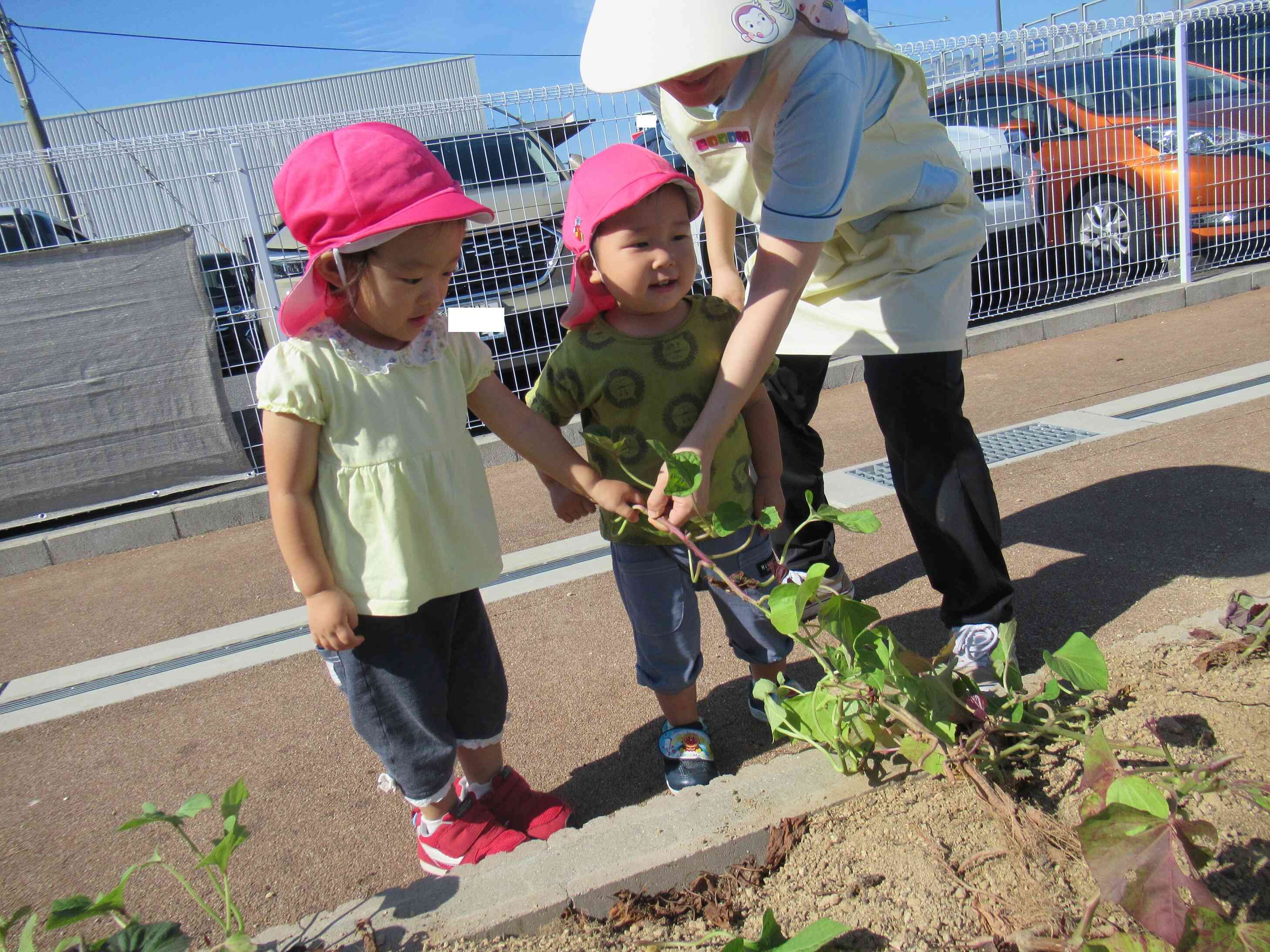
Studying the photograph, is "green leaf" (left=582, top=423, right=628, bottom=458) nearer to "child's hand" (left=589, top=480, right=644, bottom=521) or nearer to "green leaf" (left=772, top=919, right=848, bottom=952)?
"child's hand" (left=589, top=480, right=644, bottom=521)

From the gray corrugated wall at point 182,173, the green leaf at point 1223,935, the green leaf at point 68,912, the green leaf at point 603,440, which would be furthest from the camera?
→ the gray corrugated wall at point 182,173

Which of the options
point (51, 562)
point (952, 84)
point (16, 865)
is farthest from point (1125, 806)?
point (952, 84)

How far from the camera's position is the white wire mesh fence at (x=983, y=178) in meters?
5.45

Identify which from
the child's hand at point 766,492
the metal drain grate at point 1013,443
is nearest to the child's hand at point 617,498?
the child's hand at point 766,492

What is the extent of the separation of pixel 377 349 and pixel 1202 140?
7.02 meters

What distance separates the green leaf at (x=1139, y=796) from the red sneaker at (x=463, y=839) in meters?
1.12

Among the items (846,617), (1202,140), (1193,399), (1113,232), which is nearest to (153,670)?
(846,617)

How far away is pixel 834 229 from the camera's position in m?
2.01

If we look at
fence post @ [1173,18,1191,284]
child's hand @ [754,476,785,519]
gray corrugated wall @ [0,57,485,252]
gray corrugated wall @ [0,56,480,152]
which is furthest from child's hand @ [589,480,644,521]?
gray corrugated wall @ [0,56,480,152]

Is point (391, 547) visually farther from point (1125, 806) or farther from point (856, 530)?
point (1125, 806)

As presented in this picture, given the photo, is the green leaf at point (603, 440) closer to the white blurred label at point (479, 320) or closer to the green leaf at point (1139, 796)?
the green leaf at point (1139, 796)

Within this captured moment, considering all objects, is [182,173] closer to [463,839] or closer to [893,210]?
[893,210]

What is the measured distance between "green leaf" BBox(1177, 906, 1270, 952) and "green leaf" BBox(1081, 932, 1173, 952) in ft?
0.15

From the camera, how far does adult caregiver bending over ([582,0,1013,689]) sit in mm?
1817
